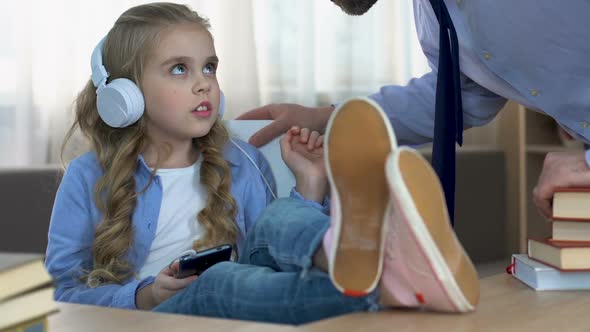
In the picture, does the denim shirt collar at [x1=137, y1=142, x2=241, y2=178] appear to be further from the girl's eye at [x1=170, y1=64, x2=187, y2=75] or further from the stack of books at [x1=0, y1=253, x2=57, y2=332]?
the stack of books at [x1=0, y1=253, x2=57, y2=332]

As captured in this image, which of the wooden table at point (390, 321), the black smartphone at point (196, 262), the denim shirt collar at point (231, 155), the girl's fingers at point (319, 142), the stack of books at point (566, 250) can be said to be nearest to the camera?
the wooden table at point (390, 321)

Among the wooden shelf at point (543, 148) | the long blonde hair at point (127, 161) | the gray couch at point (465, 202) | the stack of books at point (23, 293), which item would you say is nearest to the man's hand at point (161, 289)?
the long blonde hair at point (127, 161)

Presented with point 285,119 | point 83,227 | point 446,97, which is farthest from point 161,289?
point 446,97

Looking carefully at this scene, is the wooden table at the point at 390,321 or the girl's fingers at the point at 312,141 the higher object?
the girl's fingers at the point at 312,141

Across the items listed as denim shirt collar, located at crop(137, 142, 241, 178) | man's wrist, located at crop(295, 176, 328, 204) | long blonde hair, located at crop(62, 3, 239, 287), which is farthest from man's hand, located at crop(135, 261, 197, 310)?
denim shirt collar, located at crop(137, 142, 241, 178)

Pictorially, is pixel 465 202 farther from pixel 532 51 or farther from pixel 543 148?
pixel 532 51

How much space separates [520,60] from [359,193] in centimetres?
78

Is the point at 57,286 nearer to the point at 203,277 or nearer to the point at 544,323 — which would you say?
the point at 203,277

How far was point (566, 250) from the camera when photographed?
41.1 inches

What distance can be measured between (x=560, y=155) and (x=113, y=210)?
30.5 inches

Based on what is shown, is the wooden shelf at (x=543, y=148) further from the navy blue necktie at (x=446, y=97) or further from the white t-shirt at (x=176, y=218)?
the white t-shirt at (x=176, y=218)

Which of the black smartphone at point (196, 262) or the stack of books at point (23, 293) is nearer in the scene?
the stack of books at point (23, 293)

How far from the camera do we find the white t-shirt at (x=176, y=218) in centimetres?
153

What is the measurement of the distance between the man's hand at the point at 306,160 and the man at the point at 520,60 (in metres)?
0.14
